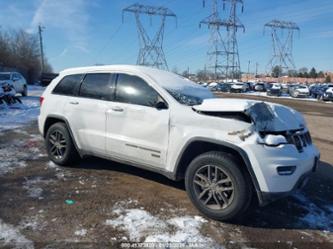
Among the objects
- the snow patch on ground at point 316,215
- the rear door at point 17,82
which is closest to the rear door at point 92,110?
the snow patch on ground at point 316,215

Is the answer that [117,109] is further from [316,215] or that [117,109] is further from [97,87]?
[316,215]

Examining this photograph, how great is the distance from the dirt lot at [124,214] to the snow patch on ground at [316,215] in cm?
1

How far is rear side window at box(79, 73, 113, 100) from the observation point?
490 centimetres

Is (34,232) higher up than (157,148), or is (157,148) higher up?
(157,148)

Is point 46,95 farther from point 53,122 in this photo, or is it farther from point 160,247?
point 160,247

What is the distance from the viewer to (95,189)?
Answer: 4.70m

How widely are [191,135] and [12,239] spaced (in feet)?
7.28

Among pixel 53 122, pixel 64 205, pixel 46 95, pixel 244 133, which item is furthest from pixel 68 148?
pixel 244 133

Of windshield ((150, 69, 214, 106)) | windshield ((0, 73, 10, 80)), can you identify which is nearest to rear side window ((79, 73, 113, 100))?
windshield ((150, 69, 214, 106))

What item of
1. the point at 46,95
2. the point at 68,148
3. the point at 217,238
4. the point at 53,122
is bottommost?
the point at 217,238

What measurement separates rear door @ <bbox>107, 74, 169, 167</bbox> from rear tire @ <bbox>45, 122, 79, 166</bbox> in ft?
3.20

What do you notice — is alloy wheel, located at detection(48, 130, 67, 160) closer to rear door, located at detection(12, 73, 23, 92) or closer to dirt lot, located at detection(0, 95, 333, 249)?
dirt lot, located at detection(0, 95, 333, 249)

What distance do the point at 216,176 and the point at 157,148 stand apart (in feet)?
2.94

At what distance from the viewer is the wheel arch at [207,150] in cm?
352
